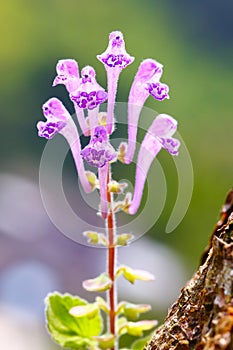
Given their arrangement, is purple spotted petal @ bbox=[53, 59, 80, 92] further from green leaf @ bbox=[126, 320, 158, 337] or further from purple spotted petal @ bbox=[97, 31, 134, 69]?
green leaf @ bbox=[126, 320, 158, 337]

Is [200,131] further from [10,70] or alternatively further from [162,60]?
[10,70]

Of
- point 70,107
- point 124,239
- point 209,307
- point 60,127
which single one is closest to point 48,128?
point 60,127

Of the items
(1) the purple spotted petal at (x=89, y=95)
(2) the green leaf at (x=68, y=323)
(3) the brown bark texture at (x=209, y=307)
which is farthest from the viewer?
(2) the green leaf at (x=68, y=323)

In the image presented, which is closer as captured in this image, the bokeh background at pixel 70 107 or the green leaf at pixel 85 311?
the green leaf at pixel 85 311

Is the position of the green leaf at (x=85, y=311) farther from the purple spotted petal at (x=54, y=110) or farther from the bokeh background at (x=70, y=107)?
the bokeh background at (x=70, y=107)

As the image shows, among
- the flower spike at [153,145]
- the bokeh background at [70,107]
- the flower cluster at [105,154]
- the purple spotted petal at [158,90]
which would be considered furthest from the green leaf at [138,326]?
the bokeh background at [70,107]

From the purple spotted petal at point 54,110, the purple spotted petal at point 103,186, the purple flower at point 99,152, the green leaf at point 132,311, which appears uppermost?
the purple spotted petal at point 54,110

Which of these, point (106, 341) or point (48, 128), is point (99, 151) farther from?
point (106, 341)
